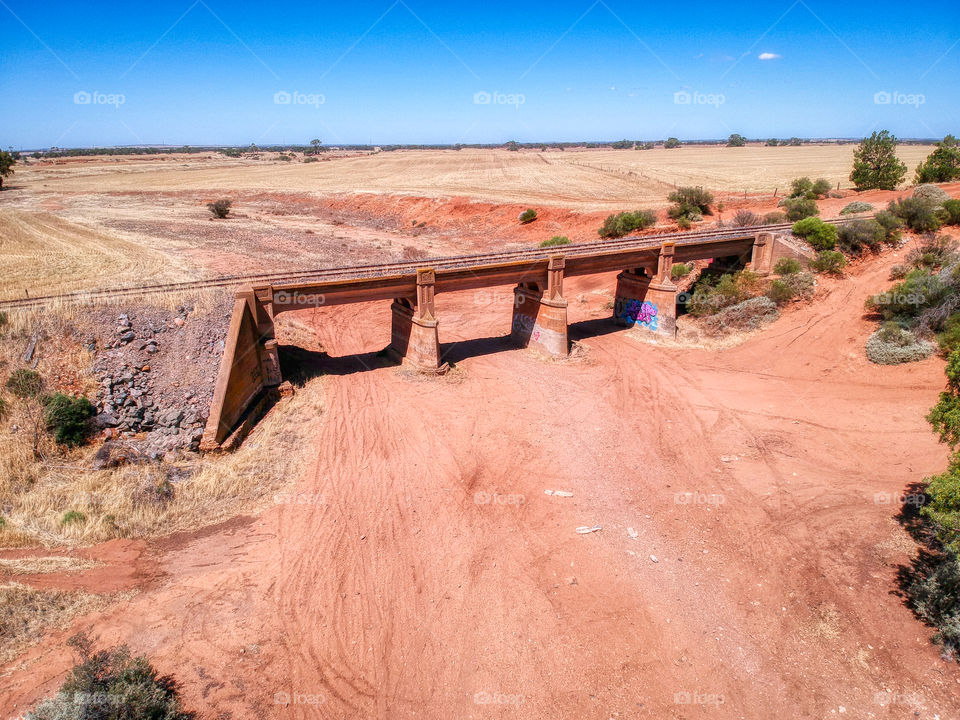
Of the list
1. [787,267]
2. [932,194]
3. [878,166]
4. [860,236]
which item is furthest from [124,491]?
[878,166]

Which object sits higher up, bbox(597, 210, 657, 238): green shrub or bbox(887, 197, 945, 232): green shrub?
bbox(887, 197, 945, 232): green shrub

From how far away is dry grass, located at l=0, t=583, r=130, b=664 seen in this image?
1167 cm

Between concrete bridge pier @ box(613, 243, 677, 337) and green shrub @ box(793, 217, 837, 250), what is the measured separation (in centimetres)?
995

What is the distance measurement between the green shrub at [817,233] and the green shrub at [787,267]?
2.07 metres

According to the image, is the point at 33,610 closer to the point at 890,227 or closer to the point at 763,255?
the point at 763,255

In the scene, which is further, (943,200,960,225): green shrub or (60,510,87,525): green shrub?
(943,200,960,225): green shrub

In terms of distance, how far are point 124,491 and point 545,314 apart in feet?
66.4

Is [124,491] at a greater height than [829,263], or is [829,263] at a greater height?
[829,263]

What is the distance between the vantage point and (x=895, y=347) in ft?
81.6

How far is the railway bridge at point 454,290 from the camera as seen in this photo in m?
21.2

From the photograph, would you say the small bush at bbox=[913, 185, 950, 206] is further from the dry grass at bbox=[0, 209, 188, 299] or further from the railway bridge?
the dry grass at bbox=[0, 209, 188, 299]

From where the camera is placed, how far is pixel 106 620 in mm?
12500

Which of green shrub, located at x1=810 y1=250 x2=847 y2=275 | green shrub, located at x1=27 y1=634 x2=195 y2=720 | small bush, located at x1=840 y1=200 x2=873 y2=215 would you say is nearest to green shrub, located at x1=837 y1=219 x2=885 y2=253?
green shrub, located at x1=810 y1=250 x2=847 y2=275

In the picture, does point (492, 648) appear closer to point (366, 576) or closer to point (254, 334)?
point (366, 576)
